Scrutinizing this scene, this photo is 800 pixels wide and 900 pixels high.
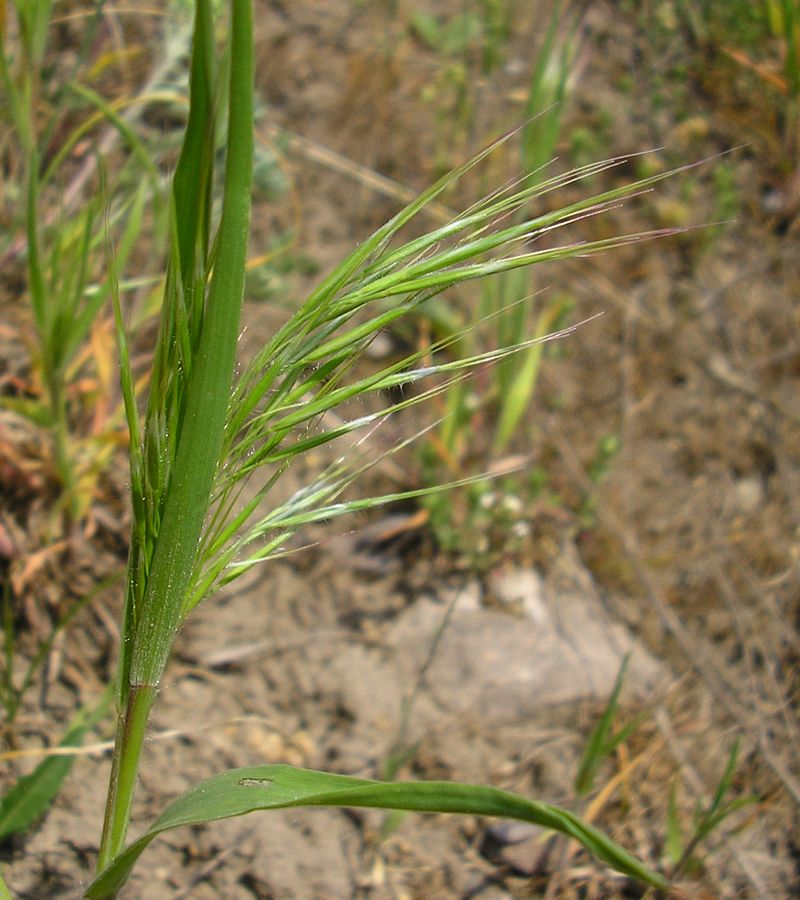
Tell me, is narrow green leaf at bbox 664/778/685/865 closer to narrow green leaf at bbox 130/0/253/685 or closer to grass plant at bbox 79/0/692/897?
grass plant at bbox 79/0/692/897

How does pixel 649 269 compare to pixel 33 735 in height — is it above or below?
above

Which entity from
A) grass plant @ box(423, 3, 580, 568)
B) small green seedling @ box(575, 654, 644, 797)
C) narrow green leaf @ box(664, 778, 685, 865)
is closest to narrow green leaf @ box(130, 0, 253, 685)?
small green seedling @ box(575, 654, 644, 797)

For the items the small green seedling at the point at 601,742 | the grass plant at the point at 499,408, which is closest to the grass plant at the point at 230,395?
the small green seedling at the point at 601,742

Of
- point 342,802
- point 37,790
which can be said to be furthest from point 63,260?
point 342,802

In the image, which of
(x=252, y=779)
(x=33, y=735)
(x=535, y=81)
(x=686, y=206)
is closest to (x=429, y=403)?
(x=535, y=81)

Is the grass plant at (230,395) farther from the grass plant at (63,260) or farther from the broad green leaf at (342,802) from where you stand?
the grass plant at (63,260)

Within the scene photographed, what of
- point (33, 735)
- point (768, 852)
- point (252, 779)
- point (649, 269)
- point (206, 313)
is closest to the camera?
point (206, 313)

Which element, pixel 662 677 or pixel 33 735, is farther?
pixel 662 677

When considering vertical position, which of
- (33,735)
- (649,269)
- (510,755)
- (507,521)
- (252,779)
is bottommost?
(252,779)

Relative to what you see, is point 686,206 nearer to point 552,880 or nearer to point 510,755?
point 510,755
